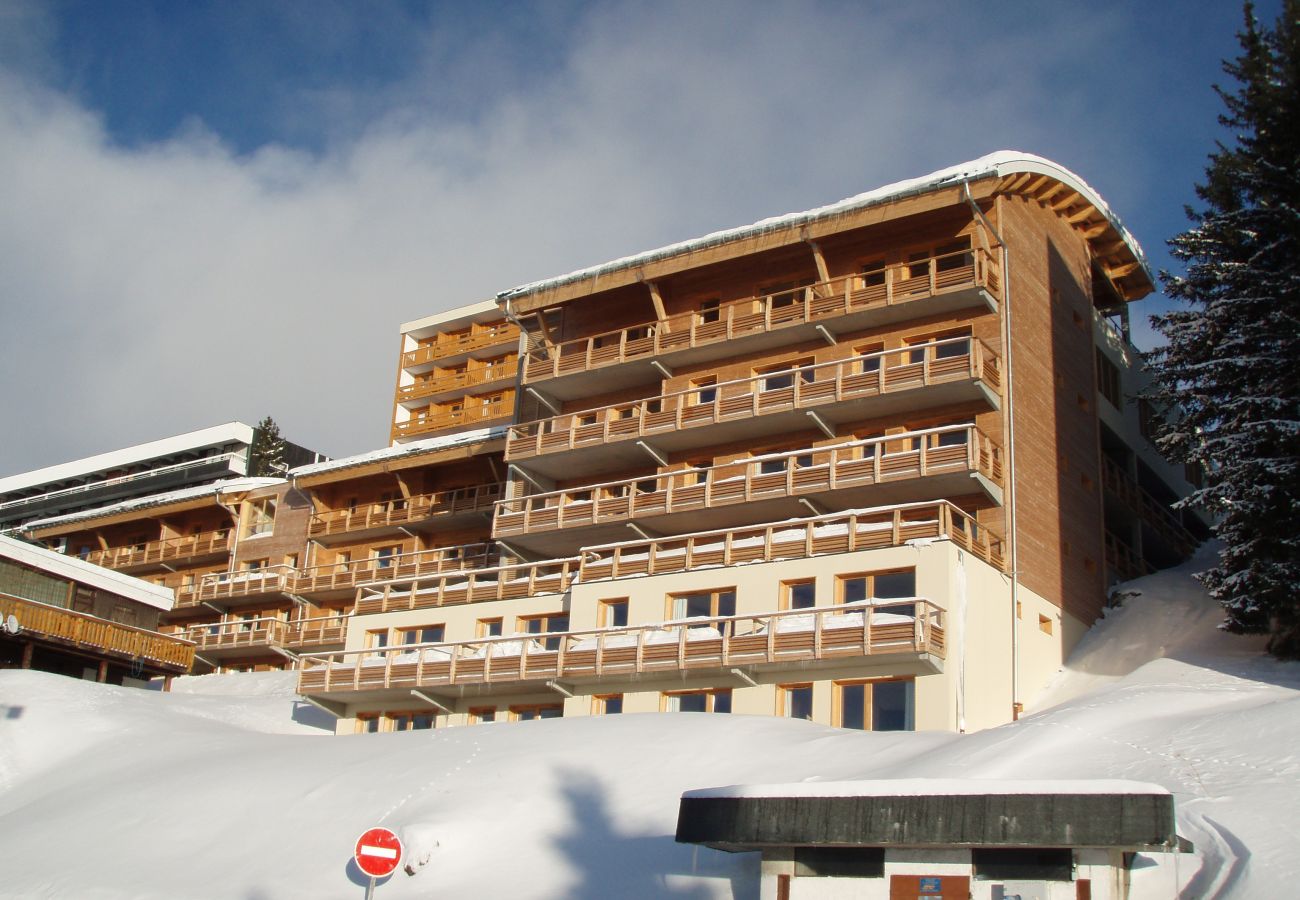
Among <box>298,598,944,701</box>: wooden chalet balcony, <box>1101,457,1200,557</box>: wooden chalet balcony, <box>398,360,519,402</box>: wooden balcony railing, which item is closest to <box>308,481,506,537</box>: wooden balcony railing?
<box>298,598,944,701</box>: wooden chalet balcony

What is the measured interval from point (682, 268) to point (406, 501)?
58.3 feet

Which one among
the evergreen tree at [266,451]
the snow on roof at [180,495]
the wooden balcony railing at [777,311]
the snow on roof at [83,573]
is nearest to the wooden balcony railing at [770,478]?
the wooden balcony railing at [777,311]

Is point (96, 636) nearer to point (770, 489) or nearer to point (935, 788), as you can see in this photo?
→ point (770, 489)

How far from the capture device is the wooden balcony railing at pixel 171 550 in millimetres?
59656

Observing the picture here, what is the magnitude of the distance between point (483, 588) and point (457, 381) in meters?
35.9

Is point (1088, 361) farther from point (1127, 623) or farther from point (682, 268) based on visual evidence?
point (682, 268)

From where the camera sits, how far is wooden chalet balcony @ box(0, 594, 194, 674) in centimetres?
3981

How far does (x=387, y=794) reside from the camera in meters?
24.8

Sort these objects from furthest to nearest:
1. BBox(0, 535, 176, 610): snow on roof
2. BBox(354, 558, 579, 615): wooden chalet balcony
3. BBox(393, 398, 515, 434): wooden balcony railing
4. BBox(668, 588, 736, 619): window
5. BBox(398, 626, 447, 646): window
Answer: BBox(393, 398, 515, 434): wooden balcony railing → BBox(0, 535, 176, 610): snow on roof → BBox(398, 626, 447, 646): window → BBox(354, 558, 579, 615): wooden chalet balcony → BBox(668, 588, 736, 619): window

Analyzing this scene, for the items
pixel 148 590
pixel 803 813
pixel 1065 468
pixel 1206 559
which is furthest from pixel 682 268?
pixel 803 813

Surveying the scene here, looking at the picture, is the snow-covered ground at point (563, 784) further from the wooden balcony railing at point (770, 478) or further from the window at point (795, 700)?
the wooden balcony railing at point (770, 478)

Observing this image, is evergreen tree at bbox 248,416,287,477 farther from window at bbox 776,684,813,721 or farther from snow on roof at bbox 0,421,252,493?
window at bbox 776,684,813,721

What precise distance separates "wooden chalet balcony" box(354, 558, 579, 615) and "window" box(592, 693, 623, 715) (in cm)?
431

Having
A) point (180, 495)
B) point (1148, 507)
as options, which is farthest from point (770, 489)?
point (180, 495)
